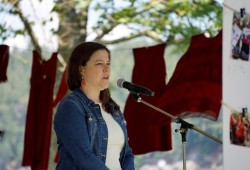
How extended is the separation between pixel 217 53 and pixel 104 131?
1.78 metres

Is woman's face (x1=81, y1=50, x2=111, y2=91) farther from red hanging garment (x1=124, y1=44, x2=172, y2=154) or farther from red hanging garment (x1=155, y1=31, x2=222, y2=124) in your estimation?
red hanging garment (x1=124, y1=44, x2=172, y2=154)

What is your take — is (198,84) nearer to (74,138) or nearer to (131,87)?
(131,87)

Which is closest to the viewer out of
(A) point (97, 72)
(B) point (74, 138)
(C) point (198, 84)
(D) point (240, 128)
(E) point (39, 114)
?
(D) point (240, 128)

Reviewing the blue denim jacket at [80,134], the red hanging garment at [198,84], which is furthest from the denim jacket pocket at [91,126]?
the red hanging garment at [198,84]

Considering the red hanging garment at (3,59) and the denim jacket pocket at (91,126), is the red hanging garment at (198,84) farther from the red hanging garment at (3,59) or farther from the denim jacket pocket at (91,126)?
the denim jacket pocket at (91,126)

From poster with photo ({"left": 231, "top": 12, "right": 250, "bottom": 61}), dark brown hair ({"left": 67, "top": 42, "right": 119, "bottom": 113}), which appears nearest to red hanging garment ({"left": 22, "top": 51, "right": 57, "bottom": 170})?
dark brown hair ({"left": 67, "top": 42, "right": 119, "bottom": 113})

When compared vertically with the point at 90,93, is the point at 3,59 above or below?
above

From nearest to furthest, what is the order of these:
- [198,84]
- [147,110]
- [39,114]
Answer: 1. [198,84]
2. [147,110]
3. [39,114]

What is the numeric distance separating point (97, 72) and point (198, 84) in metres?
1.72

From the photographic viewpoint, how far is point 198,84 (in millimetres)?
Result: 4258

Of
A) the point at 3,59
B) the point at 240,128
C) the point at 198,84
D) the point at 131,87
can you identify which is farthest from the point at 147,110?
the point at 240,128

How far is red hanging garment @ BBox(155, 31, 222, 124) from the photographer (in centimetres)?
418

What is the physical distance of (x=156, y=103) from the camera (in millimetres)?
4492

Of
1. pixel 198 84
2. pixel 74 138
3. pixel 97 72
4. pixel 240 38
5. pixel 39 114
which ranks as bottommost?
pixel 39 114
